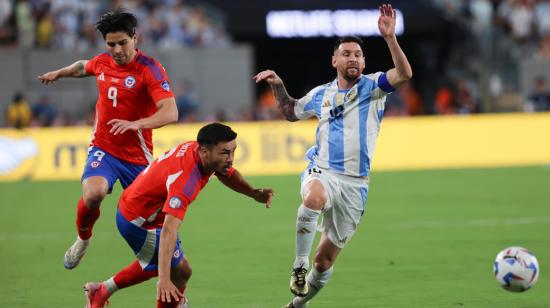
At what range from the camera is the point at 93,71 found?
9.52 meters

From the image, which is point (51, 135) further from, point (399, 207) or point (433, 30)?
point (433, 30)

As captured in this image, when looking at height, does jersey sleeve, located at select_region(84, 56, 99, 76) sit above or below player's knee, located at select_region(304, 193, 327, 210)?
above

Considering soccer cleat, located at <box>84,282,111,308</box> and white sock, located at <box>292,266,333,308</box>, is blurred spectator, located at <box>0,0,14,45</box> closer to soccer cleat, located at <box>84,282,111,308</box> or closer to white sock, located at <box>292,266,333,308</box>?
soccer cleat, located at <box>84,282,111,308</box>

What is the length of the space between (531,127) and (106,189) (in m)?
15.4

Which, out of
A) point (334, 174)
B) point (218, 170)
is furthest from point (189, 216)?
point (218, 170)

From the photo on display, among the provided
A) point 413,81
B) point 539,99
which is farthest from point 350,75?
point 413,81

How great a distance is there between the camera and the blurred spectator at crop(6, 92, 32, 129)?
24.3m

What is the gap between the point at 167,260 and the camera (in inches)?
268

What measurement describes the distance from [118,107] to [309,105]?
1.81 metres

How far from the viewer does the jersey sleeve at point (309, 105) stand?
875 cm

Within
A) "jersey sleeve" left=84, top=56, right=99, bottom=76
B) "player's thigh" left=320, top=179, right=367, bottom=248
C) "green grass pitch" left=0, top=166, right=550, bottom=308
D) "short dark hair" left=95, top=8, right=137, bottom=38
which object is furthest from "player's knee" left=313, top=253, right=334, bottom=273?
"jersey sleeve" left=84, top=56, right=99, bottom=76

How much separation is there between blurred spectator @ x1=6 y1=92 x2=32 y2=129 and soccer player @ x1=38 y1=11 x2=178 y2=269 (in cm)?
1518

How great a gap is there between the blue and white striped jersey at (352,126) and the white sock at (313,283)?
855 mm

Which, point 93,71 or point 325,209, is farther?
point 93,71
